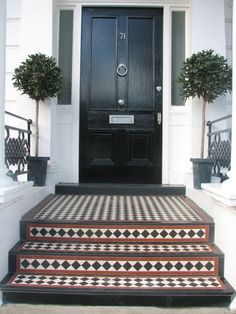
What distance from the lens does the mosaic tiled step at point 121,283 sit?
3020mm

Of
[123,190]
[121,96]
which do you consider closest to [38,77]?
[121,96]

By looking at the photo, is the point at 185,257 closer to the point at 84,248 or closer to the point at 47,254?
the point at 84,248

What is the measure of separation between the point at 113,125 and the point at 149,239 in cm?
195

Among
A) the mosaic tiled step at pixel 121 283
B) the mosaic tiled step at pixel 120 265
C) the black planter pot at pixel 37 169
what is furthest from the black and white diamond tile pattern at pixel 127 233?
the black planter pot at pixel 37 169

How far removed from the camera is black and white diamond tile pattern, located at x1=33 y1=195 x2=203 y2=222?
3795 millimetres

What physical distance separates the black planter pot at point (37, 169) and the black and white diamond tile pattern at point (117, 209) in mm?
297

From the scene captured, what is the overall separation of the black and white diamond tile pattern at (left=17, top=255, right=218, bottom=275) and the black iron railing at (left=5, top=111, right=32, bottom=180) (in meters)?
1.02

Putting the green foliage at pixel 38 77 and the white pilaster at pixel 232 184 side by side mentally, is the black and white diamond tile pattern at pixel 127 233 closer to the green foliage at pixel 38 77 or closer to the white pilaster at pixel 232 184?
the white pilaster at pixel 232 184

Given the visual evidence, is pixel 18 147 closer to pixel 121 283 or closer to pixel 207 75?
pixel 121 283

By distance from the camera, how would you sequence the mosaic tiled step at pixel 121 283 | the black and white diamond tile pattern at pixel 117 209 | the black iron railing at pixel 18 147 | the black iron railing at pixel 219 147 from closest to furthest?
the mosaic tiled step at pixel 121 283 → the black and white diamond tile pattern at pixel 117 209 → the black iron railing at pixel 18 147 → the black iron railing at pixel 219 147

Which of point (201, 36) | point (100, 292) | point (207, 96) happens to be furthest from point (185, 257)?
point (201, 36)

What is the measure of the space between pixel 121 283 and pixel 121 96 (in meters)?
2.71

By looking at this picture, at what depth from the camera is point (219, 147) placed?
4.50 metres

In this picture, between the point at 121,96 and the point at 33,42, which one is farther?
the point at 121,96
